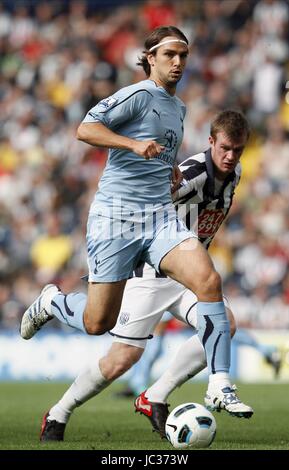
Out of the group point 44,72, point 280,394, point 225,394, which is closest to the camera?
point 225,394

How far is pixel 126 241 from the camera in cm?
714

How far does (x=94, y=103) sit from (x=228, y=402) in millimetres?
13481

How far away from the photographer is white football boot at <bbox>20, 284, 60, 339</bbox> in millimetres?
7832

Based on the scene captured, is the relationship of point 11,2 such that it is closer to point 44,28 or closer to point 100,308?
point 44,28

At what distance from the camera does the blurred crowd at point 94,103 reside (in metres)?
16.4

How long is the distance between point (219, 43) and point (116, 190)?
1230 cm

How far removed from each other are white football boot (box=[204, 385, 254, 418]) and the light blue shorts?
979 millimetres

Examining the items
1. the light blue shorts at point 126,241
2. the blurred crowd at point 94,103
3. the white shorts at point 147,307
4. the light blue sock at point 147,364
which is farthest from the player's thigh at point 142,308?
the blurred crowd at point 94,103

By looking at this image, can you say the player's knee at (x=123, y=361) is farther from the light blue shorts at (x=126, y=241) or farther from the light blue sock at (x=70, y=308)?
the light blue shorts at (x=126, y=241)

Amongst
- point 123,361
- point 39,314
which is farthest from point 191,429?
point 39,314

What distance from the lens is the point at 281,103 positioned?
58.5 feet

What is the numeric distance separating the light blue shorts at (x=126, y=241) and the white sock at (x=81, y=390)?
2.35 ft

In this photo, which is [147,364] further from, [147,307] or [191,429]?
[191,429]

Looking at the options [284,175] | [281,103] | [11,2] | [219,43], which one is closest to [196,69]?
[219,43]
